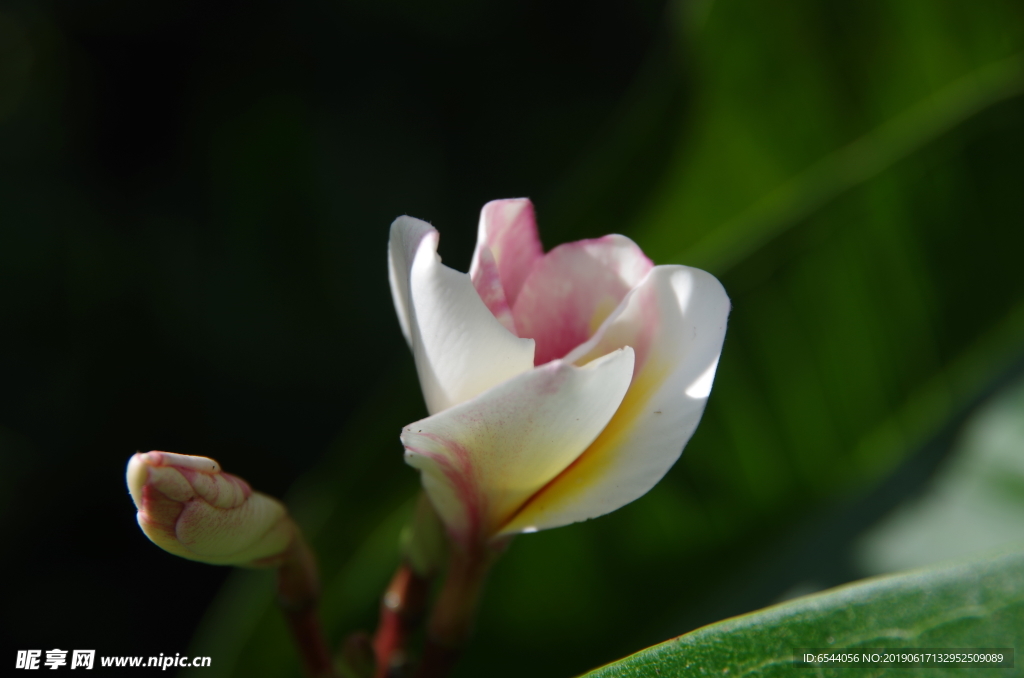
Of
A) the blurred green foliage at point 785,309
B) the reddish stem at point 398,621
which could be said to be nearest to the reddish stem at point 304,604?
the reddish stem at point 398,621

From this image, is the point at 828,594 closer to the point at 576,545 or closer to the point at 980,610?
the point at 980,610

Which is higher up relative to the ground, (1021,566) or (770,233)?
(770,233)

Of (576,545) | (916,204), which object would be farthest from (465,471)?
(916,204)

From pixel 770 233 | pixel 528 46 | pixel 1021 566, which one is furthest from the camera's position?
pixel 528 46

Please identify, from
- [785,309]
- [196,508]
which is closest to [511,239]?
[196,508]

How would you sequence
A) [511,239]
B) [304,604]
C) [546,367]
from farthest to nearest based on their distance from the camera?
[304,604] → [511,239] → [546,367]

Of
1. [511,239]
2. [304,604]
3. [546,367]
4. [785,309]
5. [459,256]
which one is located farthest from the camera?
[459,256]

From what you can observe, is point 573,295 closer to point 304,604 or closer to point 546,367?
point 546,367
